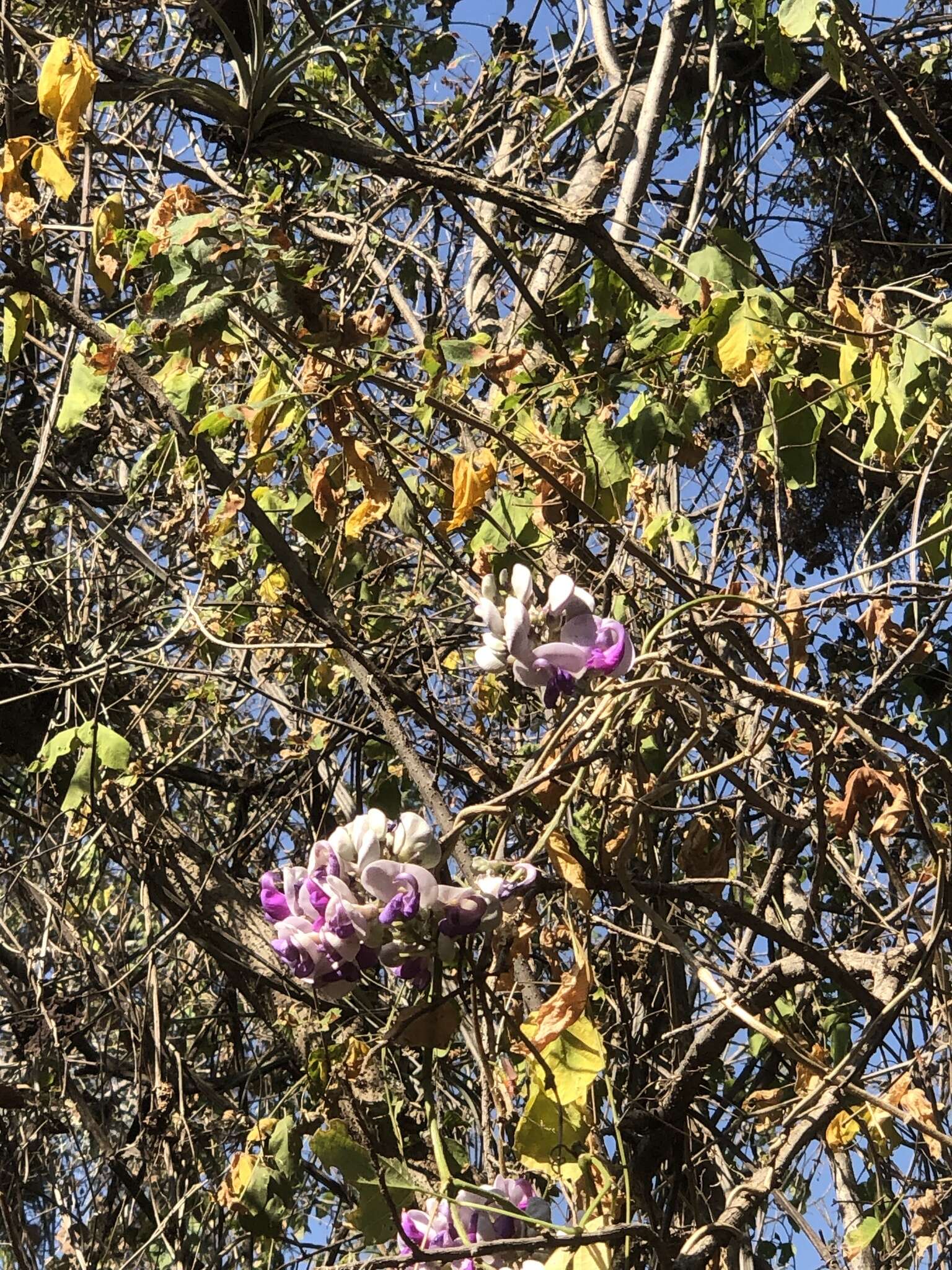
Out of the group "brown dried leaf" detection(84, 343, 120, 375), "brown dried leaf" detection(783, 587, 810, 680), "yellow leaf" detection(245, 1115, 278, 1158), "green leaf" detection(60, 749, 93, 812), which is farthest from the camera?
"green leaf" detection(60, 749, 93, 812)

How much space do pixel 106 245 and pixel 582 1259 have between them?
121 centimetres

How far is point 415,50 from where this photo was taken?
328 cm

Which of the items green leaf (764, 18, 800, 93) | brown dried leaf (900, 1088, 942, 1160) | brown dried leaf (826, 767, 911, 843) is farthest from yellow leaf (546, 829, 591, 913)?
green leaf (764, 18, 800, 93)

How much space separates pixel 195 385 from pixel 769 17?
116 centimetres

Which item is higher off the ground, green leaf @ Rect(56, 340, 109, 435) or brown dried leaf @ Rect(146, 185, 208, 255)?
brown dried leaf @ Rect(146, 185, 208, 255)

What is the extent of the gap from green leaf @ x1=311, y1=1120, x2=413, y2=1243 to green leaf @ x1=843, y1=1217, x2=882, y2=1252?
984mm

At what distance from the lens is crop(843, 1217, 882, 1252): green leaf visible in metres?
1.94

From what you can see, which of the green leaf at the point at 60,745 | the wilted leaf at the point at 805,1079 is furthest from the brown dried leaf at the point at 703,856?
the green leaf at the point at 60,745

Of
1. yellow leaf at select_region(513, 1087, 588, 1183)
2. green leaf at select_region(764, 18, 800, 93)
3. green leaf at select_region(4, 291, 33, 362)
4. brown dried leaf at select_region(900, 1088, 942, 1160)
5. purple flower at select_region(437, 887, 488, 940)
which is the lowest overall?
brown dried leaf at select_region(900, 1088, 942, 1160)

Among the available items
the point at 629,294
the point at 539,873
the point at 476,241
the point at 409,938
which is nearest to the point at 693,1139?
the point at 539,873

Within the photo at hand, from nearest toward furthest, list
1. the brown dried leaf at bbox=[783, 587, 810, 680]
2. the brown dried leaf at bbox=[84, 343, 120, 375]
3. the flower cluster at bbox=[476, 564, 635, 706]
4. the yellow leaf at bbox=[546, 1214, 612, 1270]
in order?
the yellow leaf at bbox=[546, 1214, 612, 1270]
the flower cluster at bbox=[476, 564, 635, 706]
the brown dried leaf at bbox=[783, 587, 810, 680]
the brown dried leaf at bbox=[84, 343, 120, 375]

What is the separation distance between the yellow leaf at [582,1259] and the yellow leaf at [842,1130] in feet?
2.21

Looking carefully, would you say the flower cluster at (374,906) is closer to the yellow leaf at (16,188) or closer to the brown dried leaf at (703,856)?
the brown dried leaf at (703,856)

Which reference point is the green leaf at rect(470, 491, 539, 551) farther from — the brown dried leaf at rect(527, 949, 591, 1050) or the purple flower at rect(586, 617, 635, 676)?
the brown dried leaf at rect(527, 949, 591, 1050)
